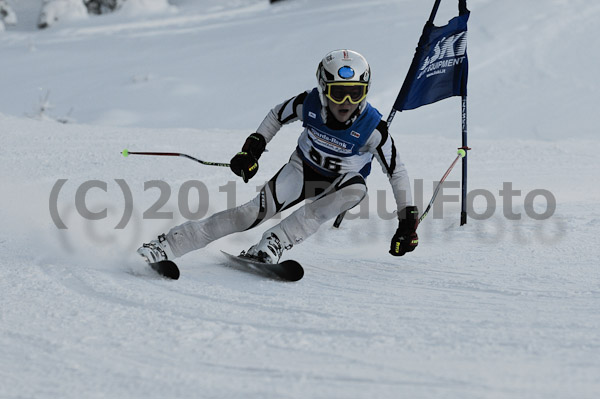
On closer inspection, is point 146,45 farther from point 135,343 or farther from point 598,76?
point 135,343

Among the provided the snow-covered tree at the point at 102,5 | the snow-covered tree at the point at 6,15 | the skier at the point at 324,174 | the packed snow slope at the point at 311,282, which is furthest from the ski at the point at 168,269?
the snow-covered tree at the point at 6,15

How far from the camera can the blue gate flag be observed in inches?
226

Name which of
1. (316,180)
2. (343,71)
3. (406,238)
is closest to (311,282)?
(406,238)

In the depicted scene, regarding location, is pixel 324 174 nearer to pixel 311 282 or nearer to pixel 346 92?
pixel 346 92

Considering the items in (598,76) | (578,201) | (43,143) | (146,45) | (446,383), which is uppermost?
(146,45)

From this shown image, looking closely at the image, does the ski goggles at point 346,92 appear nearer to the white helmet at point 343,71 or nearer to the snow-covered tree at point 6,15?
the white helmet at point 343,71

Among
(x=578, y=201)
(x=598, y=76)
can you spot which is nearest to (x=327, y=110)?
(x=578, y=201)

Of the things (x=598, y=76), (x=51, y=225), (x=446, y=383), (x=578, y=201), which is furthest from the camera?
(x=598, y=76)

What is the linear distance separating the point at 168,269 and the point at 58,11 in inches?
808

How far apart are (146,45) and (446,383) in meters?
18.4

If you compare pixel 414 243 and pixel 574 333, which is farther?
pixel 414 243

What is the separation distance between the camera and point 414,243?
429 centimetres

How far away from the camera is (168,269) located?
158 inches

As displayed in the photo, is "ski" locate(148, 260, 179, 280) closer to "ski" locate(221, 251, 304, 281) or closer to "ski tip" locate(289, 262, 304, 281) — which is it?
"ski" locate(221, 251, 304, 281)
